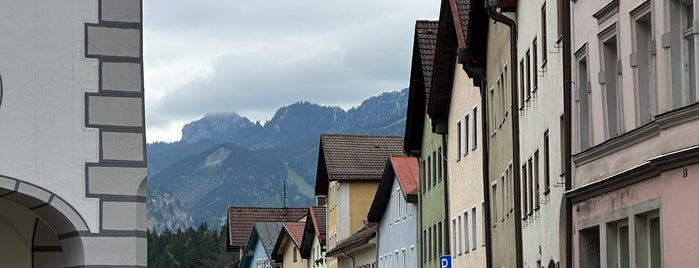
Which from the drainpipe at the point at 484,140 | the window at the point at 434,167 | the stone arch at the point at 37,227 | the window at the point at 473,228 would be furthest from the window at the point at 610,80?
the window at the point at 434,167

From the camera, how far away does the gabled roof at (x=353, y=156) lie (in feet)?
226

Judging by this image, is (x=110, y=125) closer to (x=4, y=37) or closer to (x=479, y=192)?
(x=4, y=37)

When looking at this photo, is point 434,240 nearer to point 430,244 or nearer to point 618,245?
point 430,244

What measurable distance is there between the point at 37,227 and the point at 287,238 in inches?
2756

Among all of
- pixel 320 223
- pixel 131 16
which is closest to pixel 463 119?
pixel 131 16

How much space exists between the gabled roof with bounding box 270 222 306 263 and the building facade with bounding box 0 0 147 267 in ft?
219

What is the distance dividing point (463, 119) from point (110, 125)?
27.7 metres

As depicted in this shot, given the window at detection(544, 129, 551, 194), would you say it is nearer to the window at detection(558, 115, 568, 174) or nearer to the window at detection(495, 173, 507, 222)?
the window at detection(558, 115, 568, 174)

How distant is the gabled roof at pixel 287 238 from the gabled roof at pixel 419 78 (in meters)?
31.4

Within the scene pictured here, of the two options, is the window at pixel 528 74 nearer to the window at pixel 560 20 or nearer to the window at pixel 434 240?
the window at pixel 560 20

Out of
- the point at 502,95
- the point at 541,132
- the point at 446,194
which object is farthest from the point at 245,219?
the point at 541,132

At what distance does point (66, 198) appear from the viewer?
14.9m

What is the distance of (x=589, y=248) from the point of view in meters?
22.1

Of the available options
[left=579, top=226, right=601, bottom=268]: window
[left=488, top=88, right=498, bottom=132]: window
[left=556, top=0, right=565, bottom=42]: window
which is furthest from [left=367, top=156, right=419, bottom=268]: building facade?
[left=579, top=226, right=601, bottom=268]: window
